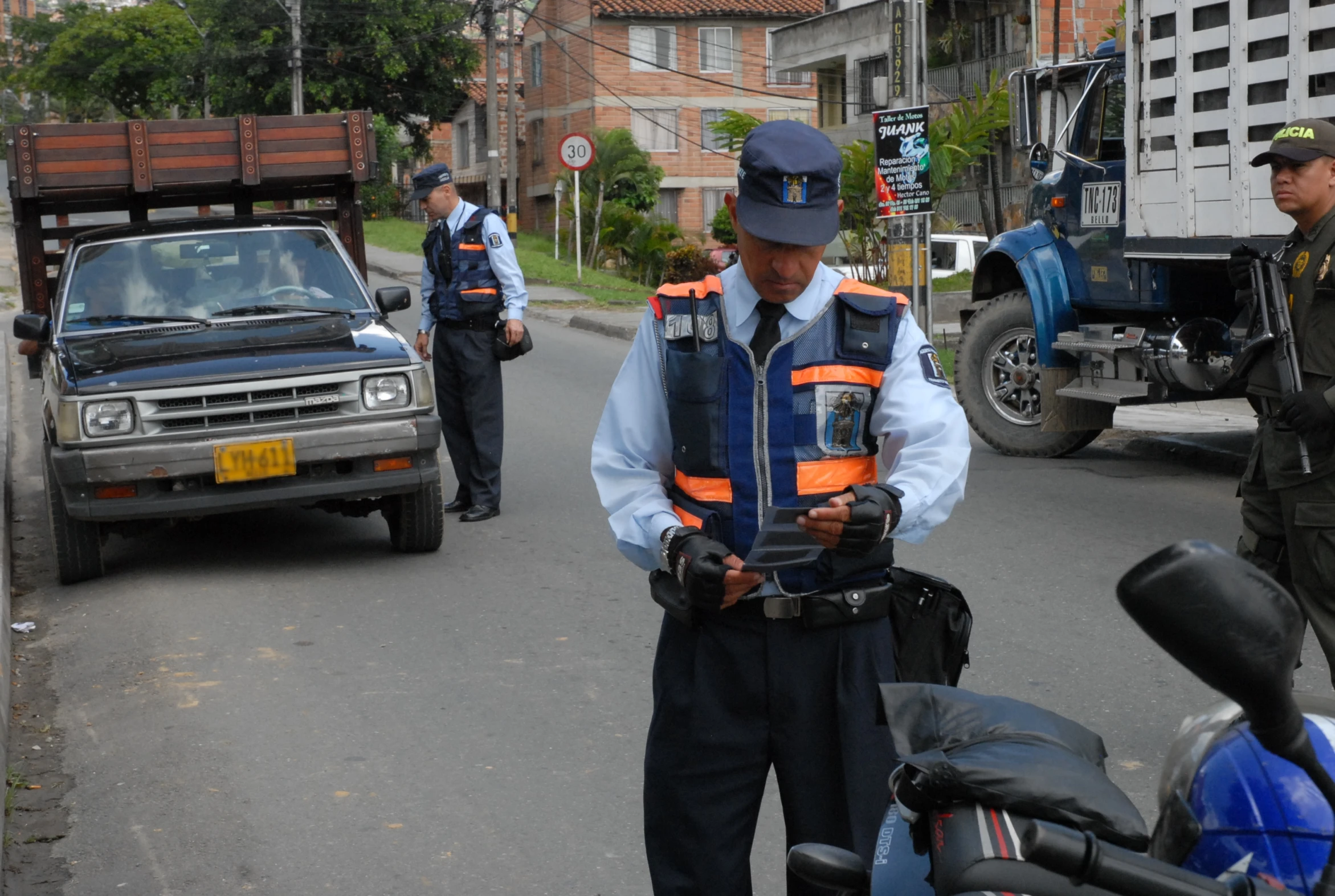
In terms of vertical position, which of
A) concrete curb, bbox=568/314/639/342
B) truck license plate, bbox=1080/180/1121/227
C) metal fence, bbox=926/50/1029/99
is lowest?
concrete curb, bbox=568/314/639/342

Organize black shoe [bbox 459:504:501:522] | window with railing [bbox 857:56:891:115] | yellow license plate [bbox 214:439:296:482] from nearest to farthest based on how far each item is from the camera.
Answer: yellow license plate [bbox 214:439:296:482]
black shoe [bbox 459:504:501:522]
window with railing [bbox 857:56:891:115]

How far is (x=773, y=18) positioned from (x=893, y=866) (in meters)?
51.1

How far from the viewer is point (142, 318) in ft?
25.6

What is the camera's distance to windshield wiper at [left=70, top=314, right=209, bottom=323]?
774 cm

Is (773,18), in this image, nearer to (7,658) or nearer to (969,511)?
(969,511)

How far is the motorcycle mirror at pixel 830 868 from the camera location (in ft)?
6.02

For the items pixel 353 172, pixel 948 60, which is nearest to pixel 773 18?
pixel 948 60

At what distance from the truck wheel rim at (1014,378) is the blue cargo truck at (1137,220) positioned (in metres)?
0.01

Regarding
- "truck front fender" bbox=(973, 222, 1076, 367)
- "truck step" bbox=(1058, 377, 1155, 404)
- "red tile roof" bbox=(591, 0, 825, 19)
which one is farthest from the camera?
"red tile roof" bbox=(591, 0, 825, 19)

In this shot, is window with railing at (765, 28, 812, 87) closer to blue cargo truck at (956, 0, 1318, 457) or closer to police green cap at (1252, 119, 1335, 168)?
blue cargo truck at (956, 0, 1318, 457)

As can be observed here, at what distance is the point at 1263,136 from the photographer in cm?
812

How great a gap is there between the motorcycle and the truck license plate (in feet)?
27.2

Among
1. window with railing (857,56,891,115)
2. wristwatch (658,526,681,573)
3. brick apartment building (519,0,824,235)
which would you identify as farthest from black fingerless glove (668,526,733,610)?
brick apartment building (519,0,824,235)

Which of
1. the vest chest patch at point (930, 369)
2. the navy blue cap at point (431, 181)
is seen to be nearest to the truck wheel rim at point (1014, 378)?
the navy blue cap at point (431, 181)
